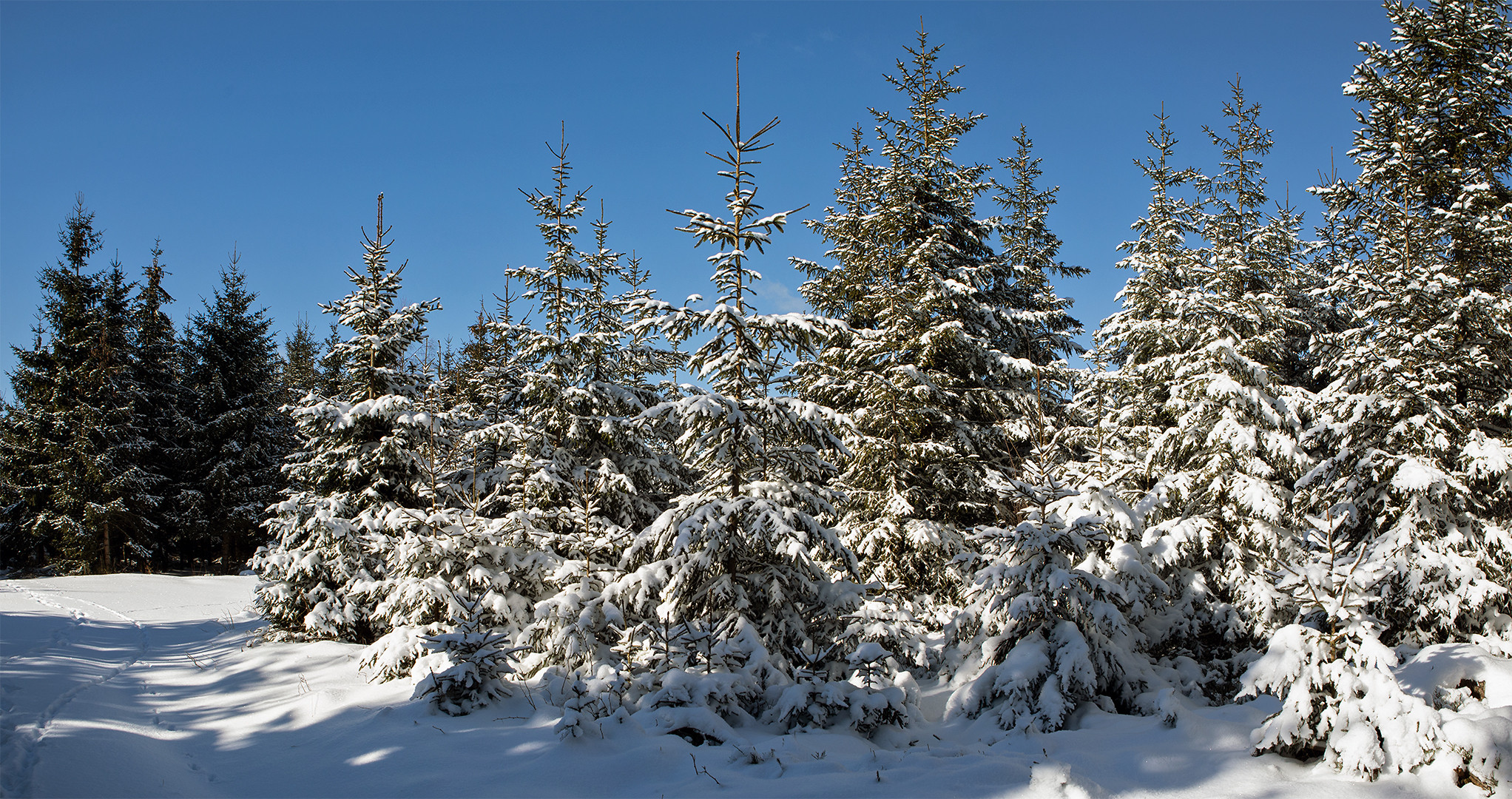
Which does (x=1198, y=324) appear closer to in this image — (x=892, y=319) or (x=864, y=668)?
(x=892, y=319)

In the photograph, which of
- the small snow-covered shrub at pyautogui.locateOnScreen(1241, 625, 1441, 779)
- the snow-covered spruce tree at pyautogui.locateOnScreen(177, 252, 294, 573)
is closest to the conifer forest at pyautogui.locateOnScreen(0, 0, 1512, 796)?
the small snow-covered shrub at pyautogui.locateOnScreen(1241, 625, 1441, 779)

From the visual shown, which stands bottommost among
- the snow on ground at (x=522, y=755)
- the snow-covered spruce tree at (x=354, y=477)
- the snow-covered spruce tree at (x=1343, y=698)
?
the snow on ground at (x=522, y=755)

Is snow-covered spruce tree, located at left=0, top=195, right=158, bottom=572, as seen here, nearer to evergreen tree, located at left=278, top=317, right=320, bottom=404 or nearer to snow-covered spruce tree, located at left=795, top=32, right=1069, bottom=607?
evergreen tree, located at left=278, top=317, right=320, bottom=404

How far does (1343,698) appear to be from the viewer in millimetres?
6121

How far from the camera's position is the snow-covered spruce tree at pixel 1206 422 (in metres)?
11.7

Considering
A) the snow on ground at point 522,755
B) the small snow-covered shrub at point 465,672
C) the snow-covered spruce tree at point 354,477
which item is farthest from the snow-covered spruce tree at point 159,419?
the small snow-covered shrub at point 465,672

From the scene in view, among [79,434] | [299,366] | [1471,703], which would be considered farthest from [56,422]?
[1471,703]

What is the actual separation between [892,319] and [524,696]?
1002 cm

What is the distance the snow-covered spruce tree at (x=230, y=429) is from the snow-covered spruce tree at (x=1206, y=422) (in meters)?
28.6

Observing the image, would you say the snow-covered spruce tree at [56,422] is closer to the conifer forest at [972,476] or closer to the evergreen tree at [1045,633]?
the conifer forest at [972,476]

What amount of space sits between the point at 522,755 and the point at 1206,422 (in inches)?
490

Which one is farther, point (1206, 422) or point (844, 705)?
point (1206, 422)

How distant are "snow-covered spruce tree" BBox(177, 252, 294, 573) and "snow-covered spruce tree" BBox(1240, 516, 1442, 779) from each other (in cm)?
3028

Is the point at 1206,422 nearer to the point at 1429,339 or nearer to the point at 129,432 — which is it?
the point at 1429,339
